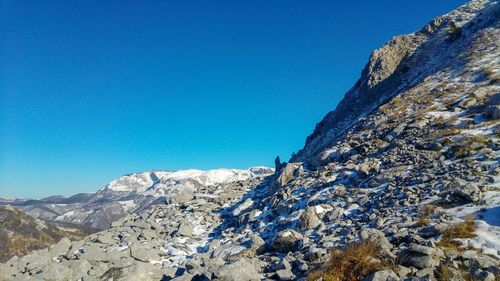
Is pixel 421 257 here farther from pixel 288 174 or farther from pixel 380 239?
pixel 288 174

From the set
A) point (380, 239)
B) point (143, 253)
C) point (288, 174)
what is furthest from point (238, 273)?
point (288, 174)

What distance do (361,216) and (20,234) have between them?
176 metres

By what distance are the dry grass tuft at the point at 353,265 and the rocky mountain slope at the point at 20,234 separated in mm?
149383

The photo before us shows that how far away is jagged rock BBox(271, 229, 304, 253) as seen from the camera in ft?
49.9

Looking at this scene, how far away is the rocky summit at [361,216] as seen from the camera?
10500 mm

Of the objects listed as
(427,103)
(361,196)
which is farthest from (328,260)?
(427,103)

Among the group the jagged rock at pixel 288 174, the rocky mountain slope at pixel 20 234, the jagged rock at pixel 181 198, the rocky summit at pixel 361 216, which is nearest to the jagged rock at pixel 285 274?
the rocky summit at pixel 361 216

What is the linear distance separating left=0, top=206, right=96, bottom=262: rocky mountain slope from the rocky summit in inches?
5219

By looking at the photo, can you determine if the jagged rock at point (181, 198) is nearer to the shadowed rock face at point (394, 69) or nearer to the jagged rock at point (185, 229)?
the jagged rock at point (185, 229)

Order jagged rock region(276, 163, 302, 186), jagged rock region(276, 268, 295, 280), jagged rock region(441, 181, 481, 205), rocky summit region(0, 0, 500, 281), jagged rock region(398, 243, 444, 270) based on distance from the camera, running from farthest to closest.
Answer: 1. jagged rock region(276, 163, 302, 186)
2. jagged rock region(441, 181, 481, 205)
3. jagged rock region(276, 268, 295, 280)
4. rocky summit region(0, 0, 500, 281)
5. jagged rock region(398, 243, 444, 270)

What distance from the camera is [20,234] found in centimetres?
15200

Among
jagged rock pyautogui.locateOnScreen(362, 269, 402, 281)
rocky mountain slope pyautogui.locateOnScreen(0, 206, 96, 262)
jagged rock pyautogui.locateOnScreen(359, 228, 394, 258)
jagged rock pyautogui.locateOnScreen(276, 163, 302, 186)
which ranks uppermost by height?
jagged rock pyautogui.locateOnScreen(276, 163, 302, 186)

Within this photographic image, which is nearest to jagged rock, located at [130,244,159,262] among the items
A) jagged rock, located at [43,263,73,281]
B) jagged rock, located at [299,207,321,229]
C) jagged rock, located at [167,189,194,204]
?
jagged rock, located at [43,263,73,281]

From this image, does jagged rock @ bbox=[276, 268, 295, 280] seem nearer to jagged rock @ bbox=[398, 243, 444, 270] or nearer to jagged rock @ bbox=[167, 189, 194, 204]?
jagged rock @ bbox=[398, 243, 444, 270]
